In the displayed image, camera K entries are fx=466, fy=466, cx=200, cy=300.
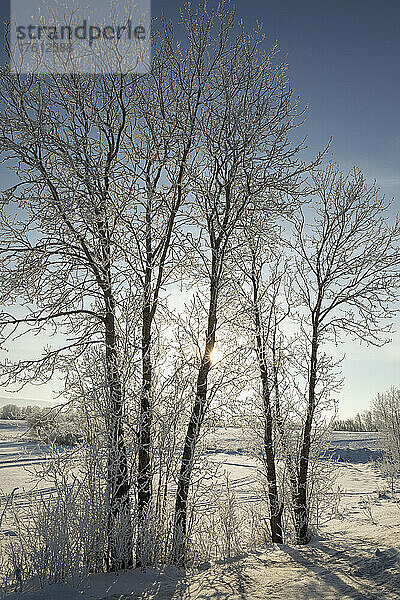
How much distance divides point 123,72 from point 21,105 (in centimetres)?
156

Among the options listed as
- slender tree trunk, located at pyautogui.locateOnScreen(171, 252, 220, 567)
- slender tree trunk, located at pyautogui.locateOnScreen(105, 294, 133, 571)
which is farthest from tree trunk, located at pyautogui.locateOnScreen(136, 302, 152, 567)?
slender tree trunk, located at pyautogui.locateOnScreen(171, 252, 220, 567)

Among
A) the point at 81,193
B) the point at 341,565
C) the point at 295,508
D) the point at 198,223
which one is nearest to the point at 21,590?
the point at 341,565

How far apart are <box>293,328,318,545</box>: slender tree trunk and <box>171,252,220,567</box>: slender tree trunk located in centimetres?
319

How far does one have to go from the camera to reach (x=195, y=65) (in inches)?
271

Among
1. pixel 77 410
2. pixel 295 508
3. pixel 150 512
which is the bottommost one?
pixel 295 508

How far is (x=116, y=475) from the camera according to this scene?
5684 mm

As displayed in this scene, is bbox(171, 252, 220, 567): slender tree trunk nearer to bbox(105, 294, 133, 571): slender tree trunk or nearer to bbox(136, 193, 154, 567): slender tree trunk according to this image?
bbox(136, 193, 154, 567): slender tree trunk

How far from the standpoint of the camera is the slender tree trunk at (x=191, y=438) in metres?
5.96

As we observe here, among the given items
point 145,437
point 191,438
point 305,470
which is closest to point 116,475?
point 145,437

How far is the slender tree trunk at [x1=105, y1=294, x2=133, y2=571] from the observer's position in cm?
544

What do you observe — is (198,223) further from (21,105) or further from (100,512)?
(100,512)

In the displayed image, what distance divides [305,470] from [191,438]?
3.52 meters

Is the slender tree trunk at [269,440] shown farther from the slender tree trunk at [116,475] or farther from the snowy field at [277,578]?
the slender tree trunk at [116,475]

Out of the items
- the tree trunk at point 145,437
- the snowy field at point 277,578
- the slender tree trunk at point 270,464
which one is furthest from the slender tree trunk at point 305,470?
the tree trunk at point 145,437
